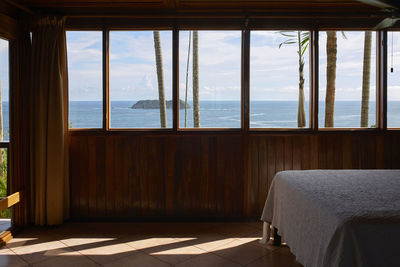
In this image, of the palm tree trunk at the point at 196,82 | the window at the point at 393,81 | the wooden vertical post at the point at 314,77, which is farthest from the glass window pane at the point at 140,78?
the window at the point at 393,81

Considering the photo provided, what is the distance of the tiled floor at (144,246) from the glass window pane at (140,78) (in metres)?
1.20

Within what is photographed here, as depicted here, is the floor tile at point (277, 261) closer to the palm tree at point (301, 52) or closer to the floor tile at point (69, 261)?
the floor tile at point (69, 261)

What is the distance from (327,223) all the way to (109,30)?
3207mm

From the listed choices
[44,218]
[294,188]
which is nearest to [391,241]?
[294,188]

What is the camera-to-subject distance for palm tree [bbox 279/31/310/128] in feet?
14.0

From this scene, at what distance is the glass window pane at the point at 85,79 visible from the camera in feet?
13.6

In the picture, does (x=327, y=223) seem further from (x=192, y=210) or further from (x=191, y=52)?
(x=191, y=52)

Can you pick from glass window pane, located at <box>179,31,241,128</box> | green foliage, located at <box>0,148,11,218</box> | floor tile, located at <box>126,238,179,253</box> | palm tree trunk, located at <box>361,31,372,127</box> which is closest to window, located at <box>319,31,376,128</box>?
palm tree trunk, located at <box>361,31,372,127</box>

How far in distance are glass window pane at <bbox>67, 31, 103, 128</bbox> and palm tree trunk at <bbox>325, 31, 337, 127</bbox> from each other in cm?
264

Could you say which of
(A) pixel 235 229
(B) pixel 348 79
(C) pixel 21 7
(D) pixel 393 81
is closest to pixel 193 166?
(A) pixel 235 229

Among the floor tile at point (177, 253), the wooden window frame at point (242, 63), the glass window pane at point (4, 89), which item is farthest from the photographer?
the wooden window frame at point (242, 63)

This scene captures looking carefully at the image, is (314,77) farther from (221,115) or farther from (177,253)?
(177,253)

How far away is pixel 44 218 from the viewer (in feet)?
13.0

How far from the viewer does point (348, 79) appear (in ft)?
14.3
